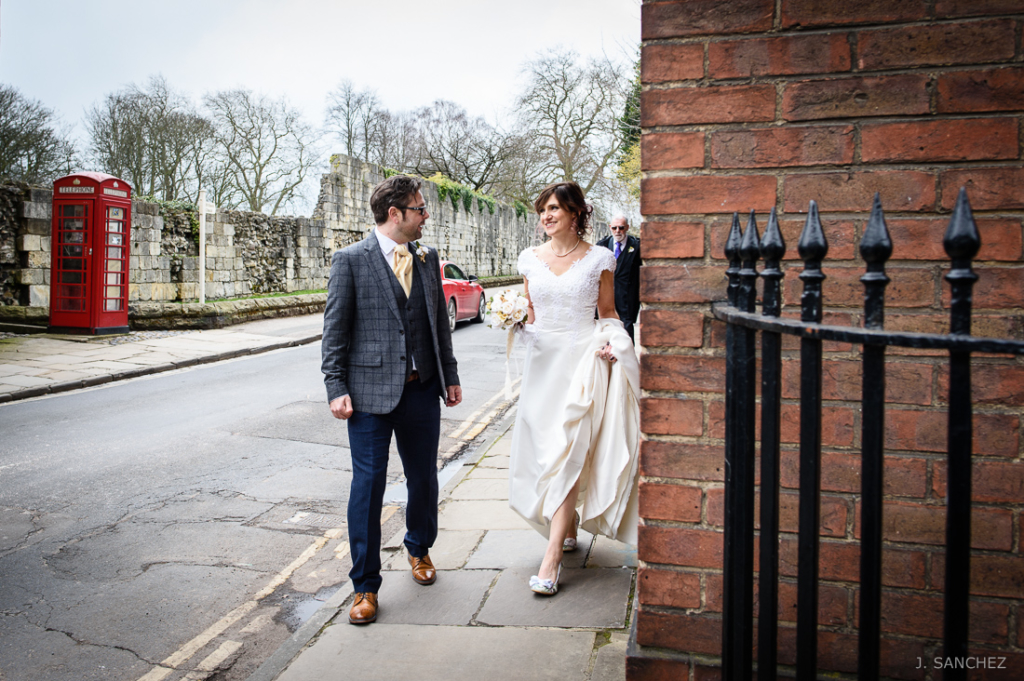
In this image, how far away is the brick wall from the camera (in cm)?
181

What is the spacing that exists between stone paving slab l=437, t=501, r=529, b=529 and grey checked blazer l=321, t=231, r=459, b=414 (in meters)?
1.27

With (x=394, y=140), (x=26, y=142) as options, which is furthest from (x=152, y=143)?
(x=394, y=140)

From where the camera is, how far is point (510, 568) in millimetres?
3607

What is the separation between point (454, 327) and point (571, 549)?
480 inches

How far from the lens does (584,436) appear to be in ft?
11.7

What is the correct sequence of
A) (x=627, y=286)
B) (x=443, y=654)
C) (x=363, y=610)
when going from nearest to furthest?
(x=443, y=654) < (x=363, y=610) < (x=627, y=286)

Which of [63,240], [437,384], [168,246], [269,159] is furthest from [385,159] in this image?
Answer: [437,384]

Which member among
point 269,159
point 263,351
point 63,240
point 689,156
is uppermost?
point 269,159

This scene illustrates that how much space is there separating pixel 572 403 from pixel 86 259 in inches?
481

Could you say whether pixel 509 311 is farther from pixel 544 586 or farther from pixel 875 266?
pixel 875 266

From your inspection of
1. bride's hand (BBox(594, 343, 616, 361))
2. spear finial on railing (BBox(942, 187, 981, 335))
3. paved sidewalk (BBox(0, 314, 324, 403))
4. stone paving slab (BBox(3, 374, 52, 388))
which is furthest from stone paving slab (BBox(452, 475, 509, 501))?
stone paving slab (BBox(3, 374, 52, 388))

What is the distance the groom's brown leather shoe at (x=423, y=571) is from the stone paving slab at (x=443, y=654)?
0.44 meters

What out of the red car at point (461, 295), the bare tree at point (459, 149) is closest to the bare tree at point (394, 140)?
the bare tree at point (459, 149)

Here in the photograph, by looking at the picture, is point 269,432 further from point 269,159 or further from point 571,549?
point 269,159
